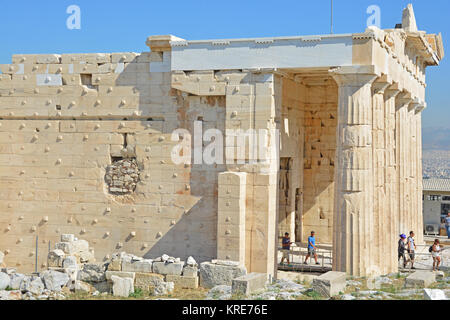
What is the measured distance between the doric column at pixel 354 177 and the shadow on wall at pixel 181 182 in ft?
12.2

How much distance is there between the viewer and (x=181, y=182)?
69.2 ft

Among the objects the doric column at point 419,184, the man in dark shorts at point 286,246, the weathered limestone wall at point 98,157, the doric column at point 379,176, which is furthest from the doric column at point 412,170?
the weathered limestone wall at point 98,157

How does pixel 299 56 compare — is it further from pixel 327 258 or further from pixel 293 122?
pixel 327 258

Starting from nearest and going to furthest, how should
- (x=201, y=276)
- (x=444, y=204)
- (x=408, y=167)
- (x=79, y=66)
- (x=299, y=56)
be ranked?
(x=201, y=276), (x=299, y=56), (x=79, y=66), (x=408, y=167), (x=444, y=204)

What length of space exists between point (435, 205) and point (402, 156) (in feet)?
39.4

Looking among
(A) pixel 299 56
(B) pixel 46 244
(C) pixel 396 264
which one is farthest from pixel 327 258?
(B) pixel 46 244

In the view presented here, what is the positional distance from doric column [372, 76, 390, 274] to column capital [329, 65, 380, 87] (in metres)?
1.64

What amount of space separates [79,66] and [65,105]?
1.35 meters

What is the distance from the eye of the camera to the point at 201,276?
16.2m

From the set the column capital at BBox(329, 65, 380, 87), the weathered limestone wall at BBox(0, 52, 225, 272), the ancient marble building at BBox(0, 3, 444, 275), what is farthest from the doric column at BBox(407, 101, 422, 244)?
the weathered limestone wall at BBox(0, 52, 225, 272)

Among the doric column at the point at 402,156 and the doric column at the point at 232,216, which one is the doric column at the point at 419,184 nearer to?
the doric column at the point at 402,156

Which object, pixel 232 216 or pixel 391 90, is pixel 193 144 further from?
pixel 391 90

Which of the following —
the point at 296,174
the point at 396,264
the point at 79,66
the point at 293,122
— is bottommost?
the point at 396,264

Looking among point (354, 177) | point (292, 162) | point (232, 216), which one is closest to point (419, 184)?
point (292, 162)
